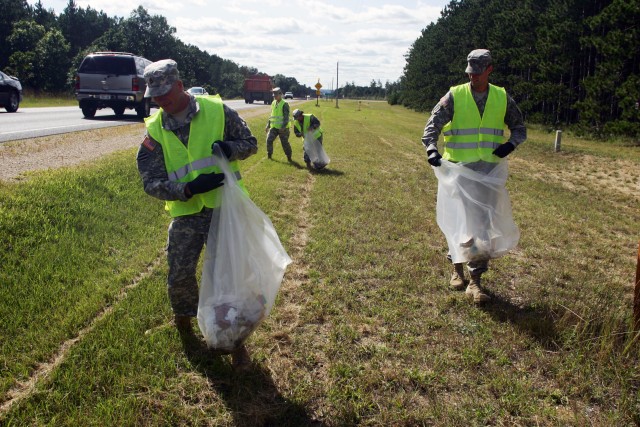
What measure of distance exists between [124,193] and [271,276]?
4.61 metres

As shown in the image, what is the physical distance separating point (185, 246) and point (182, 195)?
1.56ft

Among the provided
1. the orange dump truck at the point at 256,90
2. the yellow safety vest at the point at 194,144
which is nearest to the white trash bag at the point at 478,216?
the yellow safety vest at the point at 194,144

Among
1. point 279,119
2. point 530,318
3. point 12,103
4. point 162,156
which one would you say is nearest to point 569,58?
point 279,119

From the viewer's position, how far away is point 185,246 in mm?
3316

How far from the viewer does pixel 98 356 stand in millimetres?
3246

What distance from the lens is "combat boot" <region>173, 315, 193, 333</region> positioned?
3554 mm

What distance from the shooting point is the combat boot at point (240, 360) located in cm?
318

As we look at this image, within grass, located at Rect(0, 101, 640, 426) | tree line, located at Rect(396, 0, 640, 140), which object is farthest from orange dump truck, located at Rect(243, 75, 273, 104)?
grass, located at Rect(0, 101, 640, 426)

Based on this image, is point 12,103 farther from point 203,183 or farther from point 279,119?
point 203,183

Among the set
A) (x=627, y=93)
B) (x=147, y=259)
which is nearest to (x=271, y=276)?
(x=147, y=259)

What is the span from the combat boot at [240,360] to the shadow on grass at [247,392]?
3 centimetres

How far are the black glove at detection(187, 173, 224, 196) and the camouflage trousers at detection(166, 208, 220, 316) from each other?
26 cm

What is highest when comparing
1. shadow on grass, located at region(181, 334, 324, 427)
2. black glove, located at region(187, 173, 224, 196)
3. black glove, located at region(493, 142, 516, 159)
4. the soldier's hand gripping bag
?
black glove, located at region(493, 142, 516, 159)

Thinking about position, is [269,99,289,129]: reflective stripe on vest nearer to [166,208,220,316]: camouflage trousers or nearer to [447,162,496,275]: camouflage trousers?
[447,162,496,275]: camouflage trousers
